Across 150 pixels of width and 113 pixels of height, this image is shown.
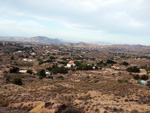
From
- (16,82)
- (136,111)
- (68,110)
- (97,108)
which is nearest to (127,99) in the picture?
(136,111)

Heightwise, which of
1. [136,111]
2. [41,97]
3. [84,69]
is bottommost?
[84,69]

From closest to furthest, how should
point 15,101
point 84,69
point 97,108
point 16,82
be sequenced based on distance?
point 97,108 → point 15,101 → point 16,82 → point 84,69

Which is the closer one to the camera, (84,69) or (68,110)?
(68,110)

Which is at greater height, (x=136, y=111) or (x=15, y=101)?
(x=136, y=111)

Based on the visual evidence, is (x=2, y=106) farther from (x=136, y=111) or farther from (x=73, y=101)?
(x=136, y=111)

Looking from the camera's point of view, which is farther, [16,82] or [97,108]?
[16,82]

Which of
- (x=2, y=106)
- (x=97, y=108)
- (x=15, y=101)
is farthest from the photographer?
(x=15, y=101)

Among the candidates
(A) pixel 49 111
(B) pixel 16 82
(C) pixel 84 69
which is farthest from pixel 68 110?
(C) pixel 84 69

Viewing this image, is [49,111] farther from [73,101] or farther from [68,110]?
[73,101]

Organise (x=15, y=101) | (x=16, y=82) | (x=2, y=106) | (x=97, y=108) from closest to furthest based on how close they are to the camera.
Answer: (x=97, y=108)
(x=2, y=106)
(x=15, y=101)
(x=16, y=82)
